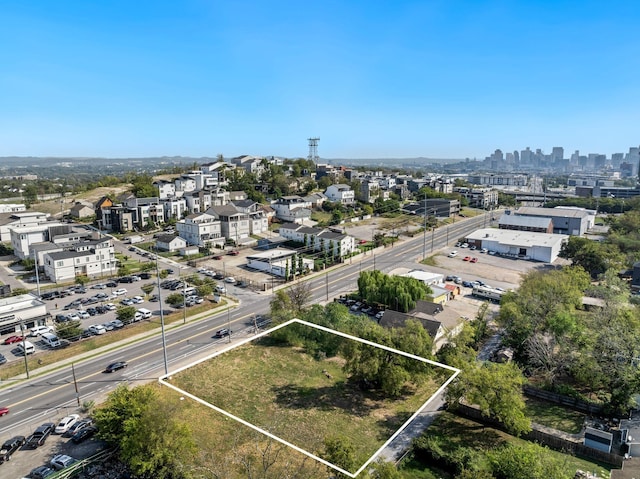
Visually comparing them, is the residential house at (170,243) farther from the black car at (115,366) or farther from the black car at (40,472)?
the black car at (40,472)

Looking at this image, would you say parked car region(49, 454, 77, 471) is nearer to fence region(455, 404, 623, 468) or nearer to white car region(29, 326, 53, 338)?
white car region(29, 326, 53, 338)

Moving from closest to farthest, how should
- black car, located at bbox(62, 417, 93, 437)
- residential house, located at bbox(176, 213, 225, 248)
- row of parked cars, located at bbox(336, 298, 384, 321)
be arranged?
black car, located at bbox(62, 417, 93, 437) → row of parked cars, located at bbox(336, 298, 384, 321) → residential house, located at bbox(176, 213, 225, 248)

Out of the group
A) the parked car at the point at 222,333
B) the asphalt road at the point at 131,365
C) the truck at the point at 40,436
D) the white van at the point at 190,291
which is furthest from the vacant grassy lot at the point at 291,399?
the white van at the point at 190,291

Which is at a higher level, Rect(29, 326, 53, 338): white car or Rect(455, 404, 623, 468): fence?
Rect(29, 326, 53, 338): white car

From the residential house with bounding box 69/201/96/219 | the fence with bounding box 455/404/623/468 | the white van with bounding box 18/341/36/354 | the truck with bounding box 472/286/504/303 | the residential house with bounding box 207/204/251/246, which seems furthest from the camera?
the residential house with bounding box 69/201/96/219

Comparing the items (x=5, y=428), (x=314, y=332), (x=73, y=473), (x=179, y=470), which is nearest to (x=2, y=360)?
(x=5, y=428)

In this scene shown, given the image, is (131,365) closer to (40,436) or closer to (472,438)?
(40,436)

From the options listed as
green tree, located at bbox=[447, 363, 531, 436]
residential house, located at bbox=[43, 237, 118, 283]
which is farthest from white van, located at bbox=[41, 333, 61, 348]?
green tree, located at bbox=[447, 363, 531, 436]

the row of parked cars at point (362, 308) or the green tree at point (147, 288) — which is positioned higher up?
the green tree at point (147, 288)
